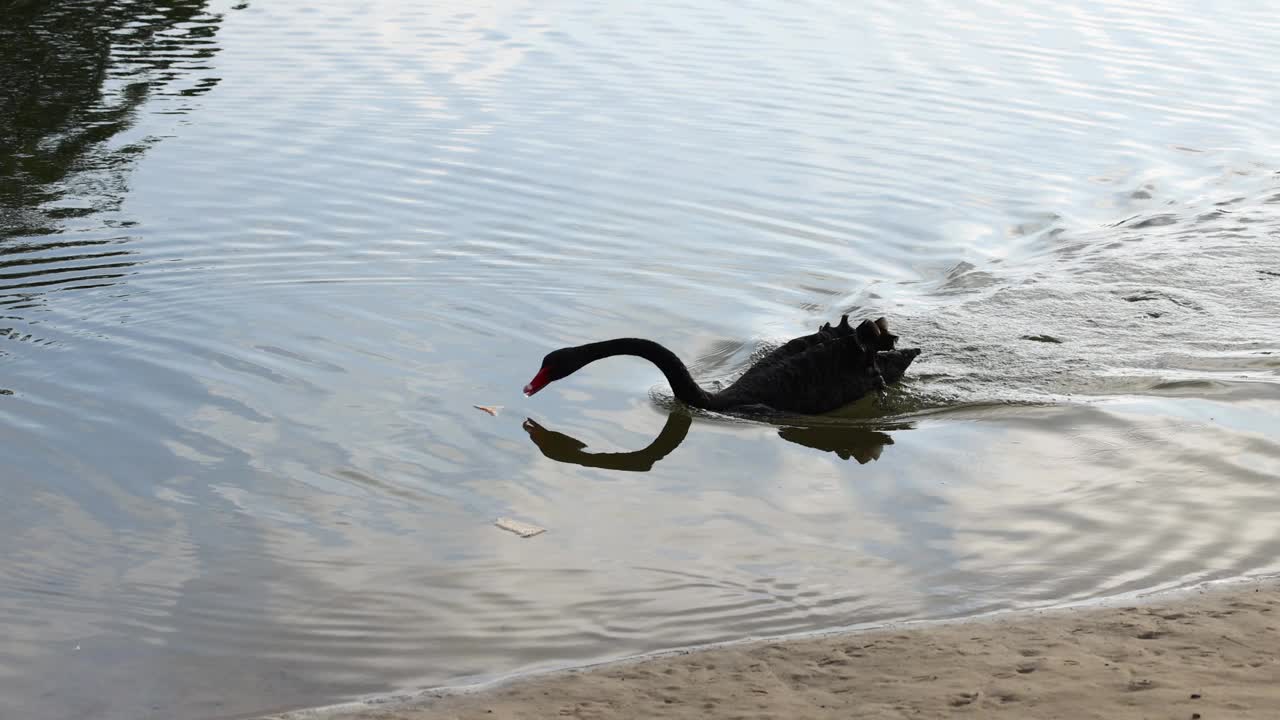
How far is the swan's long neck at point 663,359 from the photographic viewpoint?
6.98m

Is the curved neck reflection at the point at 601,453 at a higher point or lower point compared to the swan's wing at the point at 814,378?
lower

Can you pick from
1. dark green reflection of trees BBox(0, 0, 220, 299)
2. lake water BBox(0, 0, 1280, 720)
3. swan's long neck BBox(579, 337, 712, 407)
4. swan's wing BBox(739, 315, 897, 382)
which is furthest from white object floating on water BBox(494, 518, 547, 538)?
dark green reflection of trees BBox(0, 0, 220, 299)

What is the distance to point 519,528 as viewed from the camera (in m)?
5.65

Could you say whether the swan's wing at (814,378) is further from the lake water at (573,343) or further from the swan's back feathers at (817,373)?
the lake water at (573,343)

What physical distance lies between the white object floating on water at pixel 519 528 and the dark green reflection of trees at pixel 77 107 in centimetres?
461

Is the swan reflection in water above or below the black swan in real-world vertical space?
below

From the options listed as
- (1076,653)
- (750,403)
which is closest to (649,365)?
(750,403)

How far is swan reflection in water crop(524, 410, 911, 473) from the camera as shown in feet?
21.8

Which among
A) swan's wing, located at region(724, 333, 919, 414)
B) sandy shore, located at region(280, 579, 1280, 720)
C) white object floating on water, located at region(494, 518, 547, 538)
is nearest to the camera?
sandy shore, located at region(280, 579, 1280, 720)

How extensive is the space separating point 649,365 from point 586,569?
3.10 meters

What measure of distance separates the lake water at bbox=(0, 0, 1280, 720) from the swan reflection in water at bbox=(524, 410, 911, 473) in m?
0.03

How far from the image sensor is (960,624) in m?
4.57

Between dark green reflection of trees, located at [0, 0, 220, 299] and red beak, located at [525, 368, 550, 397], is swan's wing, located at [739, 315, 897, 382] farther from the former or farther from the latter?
dark green reflection of trees, located at [0, 0, 220, 299]

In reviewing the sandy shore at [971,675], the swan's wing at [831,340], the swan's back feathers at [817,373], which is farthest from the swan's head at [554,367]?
the sandy shore at [971,675]
